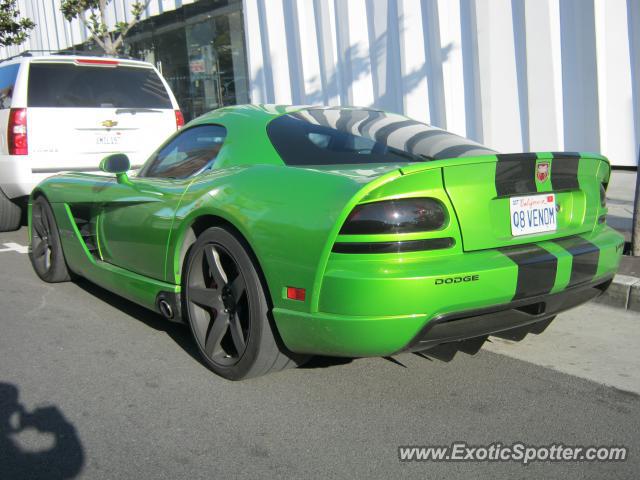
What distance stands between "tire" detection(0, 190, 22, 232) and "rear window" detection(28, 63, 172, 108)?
1.24m

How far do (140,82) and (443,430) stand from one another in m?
6.44

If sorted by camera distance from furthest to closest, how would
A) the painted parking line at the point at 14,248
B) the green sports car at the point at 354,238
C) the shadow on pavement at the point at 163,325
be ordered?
the painted parking line at the point at 14,248 → the shadow on pavement at the point at 163,325 → the green sports car at the point at 354,238

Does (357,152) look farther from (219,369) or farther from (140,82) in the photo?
(140,82)

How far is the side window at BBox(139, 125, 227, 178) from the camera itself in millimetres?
3814

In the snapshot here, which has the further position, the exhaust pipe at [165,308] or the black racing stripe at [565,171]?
the exhaust pipe at [165,308]

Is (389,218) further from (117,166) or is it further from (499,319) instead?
(117,166)

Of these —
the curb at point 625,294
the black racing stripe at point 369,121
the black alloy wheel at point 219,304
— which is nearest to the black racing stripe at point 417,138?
the black racing stripe at point 369,121

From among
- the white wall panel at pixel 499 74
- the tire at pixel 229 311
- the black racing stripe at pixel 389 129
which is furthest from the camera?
the white wall panel at pixel 499 74

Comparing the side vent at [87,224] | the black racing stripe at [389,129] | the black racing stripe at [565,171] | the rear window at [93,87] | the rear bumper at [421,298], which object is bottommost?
the rear bumper at [421,298]

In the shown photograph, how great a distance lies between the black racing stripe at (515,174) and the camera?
2928 mm

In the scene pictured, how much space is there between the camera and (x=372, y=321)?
268 centimetres

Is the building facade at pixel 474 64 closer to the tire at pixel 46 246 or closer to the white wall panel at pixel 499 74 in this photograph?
the white wall panel at pixel 499 74

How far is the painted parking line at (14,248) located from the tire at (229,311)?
4.11 metres

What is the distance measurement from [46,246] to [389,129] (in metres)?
3.21
